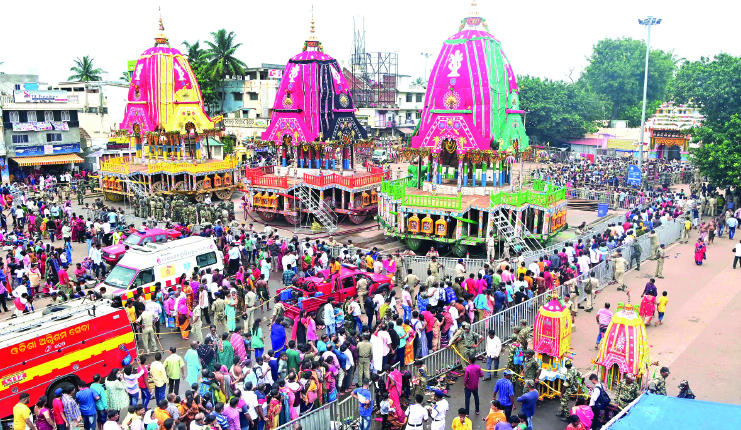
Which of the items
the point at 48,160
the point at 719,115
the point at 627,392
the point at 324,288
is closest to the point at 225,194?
the point at 48,160

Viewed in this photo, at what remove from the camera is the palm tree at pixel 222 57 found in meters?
56.2

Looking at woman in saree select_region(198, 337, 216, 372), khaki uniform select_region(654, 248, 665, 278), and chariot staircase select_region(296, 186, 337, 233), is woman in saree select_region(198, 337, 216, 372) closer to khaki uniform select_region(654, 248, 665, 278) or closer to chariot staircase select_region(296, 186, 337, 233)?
khaki uniform select_region(654, 248, 665, 278)

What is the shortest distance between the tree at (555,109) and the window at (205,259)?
47.4 meters

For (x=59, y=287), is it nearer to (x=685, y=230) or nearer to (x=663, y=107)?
(x=685, y=230)

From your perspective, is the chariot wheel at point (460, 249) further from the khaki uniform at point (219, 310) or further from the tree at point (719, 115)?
the tree at point (719, 115)

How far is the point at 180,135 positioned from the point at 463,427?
30201 mm

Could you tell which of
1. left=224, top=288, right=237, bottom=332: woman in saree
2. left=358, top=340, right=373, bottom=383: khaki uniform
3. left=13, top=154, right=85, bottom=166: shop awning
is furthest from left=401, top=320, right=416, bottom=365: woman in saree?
left=13, top=154, right=85, bottom=166: shop awning

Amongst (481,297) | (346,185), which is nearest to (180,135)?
(346,185)

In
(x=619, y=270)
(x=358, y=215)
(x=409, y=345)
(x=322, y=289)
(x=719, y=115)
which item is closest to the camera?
(x=409, y=345)

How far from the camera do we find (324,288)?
55.2ft

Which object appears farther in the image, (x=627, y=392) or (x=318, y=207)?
(x=318, y=207)

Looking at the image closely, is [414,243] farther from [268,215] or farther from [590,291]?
[268,215]

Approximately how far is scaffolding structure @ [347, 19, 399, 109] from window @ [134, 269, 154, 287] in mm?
53287

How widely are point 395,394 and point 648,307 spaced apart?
344 inches
